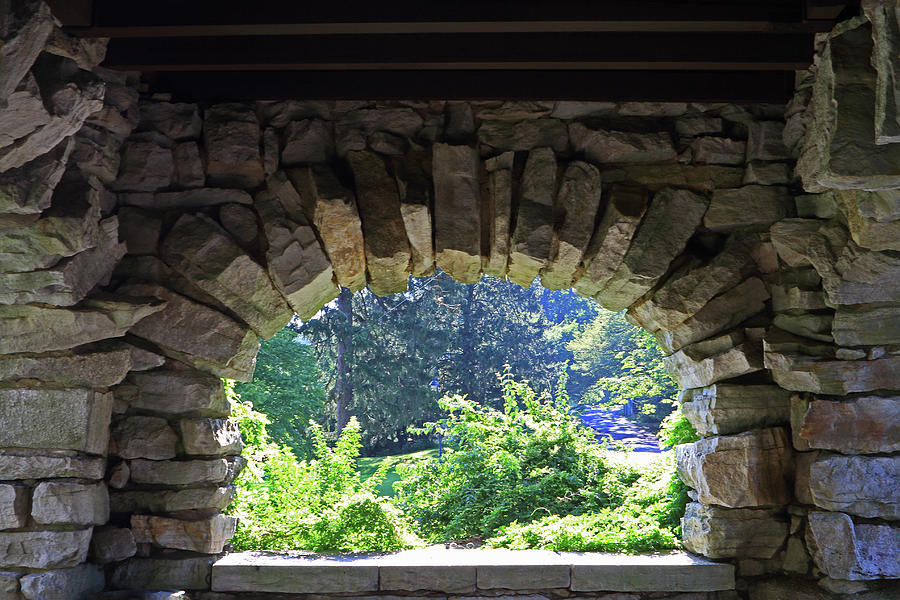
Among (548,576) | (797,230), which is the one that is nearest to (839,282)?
(797,230)

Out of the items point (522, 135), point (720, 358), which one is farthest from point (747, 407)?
point (522, 135)

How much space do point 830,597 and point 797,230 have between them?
1428 millimetres

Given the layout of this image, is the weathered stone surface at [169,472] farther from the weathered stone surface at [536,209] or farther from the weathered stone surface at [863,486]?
the weathered stone surface at [863,486]

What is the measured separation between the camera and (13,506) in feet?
9.21

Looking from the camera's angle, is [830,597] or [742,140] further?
[742,140]

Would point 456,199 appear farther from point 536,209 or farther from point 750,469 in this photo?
point 750,469

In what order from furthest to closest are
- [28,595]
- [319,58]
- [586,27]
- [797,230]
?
[797,230]
[319,58]
[28,595]
[586,27]

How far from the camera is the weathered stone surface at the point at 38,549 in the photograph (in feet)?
9.15

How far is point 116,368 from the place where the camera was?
304 centimetres

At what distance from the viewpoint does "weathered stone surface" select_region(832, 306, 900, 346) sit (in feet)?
9.82

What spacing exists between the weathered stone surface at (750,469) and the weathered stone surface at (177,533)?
2.05 metres

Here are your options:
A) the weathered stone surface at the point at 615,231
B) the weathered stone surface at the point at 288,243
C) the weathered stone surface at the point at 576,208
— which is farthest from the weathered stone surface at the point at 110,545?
the weathered stone surface at the point at 615,231

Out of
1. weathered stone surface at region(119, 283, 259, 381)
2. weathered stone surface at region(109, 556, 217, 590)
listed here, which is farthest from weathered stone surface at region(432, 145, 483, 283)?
weathered stone surface at region(109, 556, 217, 590)

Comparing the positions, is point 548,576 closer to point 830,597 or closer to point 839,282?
point 830,597
